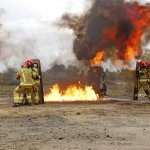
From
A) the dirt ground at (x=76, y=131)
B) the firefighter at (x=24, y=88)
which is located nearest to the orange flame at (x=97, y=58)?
the firefighter at (x=24, y=88)

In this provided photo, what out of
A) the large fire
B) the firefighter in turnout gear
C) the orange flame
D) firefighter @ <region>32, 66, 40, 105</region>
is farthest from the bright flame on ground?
firefighter @ <region>32, 66, 40, 105</region>

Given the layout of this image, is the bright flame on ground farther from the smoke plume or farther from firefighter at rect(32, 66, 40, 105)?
firefighter at rect(32, 66, 40, 105)

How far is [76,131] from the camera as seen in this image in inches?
569

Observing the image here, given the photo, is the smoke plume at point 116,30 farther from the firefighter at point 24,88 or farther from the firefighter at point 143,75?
the firefighter at point 24,88

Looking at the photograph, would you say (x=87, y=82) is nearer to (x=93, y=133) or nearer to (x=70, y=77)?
(x=70, y=77)

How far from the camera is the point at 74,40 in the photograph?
1382 inches

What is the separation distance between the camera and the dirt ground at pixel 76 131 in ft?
38.9

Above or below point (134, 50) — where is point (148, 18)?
above

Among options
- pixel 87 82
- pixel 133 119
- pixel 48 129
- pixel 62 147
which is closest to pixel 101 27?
pixel 87 82

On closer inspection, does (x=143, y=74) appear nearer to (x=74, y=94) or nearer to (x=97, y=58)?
(x=97, y=58)

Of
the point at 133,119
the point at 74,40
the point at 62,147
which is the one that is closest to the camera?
the point at 62,147

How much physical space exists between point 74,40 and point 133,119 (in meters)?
17.6

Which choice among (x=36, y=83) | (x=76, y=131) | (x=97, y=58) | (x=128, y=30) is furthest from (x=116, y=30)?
(x=76, y=131)

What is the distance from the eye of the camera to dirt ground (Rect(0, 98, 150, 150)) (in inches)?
466
